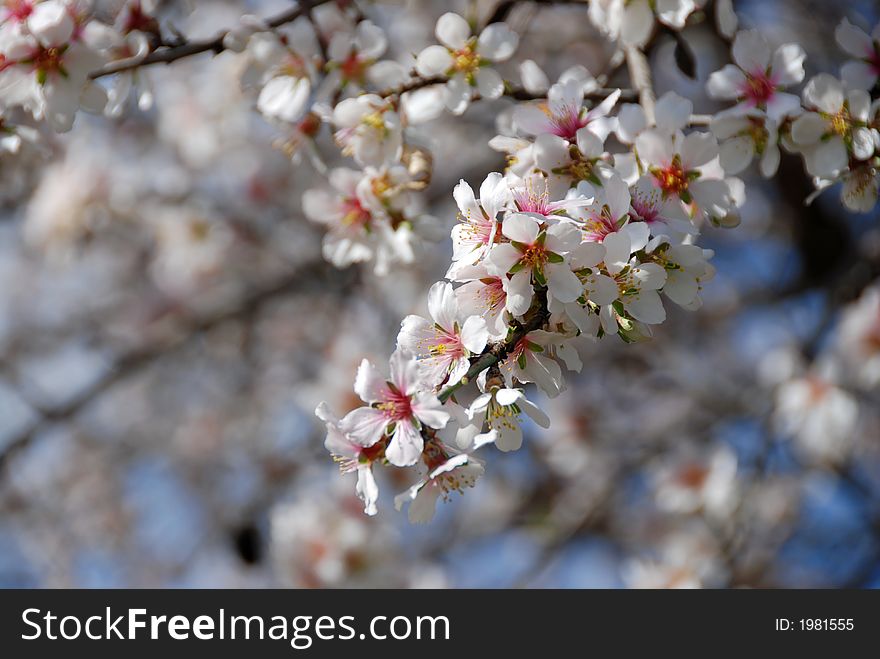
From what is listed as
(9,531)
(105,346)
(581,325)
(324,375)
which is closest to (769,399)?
(324,375)

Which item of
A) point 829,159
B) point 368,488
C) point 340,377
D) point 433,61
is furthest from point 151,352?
point 829,159

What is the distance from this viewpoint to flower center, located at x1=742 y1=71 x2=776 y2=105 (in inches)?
52.0

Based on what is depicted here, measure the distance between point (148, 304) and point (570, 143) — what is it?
3618 millimetres

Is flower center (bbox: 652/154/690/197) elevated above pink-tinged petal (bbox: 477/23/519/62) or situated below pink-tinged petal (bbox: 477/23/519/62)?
below

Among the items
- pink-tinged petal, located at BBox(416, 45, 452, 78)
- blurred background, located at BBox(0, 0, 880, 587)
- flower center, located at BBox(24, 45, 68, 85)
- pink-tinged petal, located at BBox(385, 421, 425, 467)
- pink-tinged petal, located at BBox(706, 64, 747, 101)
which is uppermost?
flower center, located at BBox(24, 45, 68, 85)

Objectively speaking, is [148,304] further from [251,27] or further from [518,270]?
[518,270]

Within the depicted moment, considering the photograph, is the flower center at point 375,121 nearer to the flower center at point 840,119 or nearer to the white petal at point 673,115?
the white petal at point 673,115

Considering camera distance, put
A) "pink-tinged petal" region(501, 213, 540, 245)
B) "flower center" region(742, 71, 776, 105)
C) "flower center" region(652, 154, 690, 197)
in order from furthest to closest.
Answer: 1. "flower center" region(742, 71, 776, 105)
2. "flower center" region(652, 154, 690, 197)
3. "pink-tinged petal" region(501, 213, 540, 245)

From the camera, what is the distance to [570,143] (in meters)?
1.22

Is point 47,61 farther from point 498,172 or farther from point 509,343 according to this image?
point 509,343

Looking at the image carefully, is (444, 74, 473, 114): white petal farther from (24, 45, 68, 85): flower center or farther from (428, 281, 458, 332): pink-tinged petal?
(24, 45, 68, 85): flower center

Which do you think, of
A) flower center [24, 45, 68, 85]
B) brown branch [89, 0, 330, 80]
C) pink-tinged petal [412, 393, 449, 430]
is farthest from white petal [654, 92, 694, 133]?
flower center [24, 45, 68, 85]

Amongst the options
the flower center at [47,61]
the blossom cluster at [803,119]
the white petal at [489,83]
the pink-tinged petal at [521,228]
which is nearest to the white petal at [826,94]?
the blossom cluster at [803,119]

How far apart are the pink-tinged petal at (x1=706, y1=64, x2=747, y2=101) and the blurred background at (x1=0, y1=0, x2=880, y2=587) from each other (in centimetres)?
126
